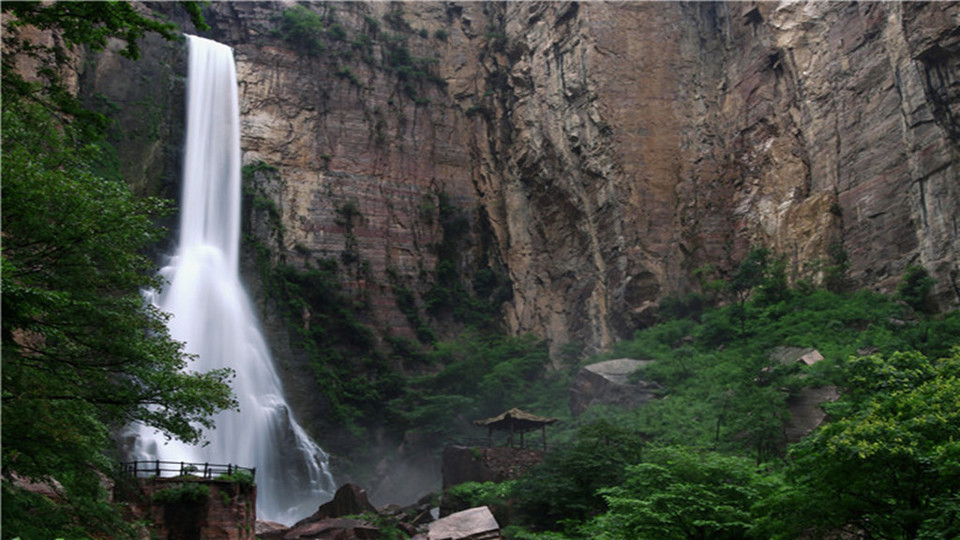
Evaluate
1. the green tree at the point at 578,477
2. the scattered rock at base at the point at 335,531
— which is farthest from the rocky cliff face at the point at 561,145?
the scattered rock at base at the point at 335,531

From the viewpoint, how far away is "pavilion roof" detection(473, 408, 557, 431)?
25.5m

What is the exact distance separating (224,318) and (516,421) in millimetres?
13708

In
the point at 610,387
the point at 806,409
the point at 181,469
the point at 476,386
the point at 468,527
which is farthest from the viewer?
the point at 476,386

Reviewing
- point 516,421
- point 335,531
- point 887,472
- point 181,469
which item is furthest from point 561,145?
point 887,472

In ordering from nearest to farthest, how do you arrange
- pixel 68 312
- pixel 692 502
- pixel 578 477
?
pixel 68 312, pixel 692 502, pixel 578 477

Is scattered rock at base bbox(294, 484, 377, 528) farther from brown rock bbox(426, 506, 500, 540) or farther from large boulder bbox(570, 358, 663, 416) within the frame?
large boulder bbox(570, 358, 663, 416)

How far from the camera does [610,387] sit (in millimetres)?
28766

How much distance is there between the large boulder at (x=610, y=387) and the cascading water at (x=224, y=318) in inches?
415

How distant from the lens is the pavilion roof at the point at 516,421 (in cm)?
2548

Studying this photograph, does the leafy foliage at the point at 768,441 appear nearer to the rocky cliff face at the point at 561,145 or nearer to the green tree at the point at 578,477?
the green tree at the point at 578,477

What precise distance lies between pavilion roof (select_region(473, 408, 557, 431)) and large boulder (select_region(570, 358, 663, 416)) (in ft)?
11.8

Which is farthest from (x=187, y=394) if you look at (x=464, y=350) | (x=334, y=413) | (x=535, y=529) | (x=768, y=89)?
(x=768, y=89)

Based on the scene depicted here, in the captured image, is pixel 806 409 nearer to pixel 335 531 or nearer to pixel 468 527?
pixel 468 527

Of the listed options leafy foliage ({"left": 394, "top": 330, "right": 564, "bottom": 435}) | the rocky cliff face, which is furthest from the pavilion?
the rocky cliff face
